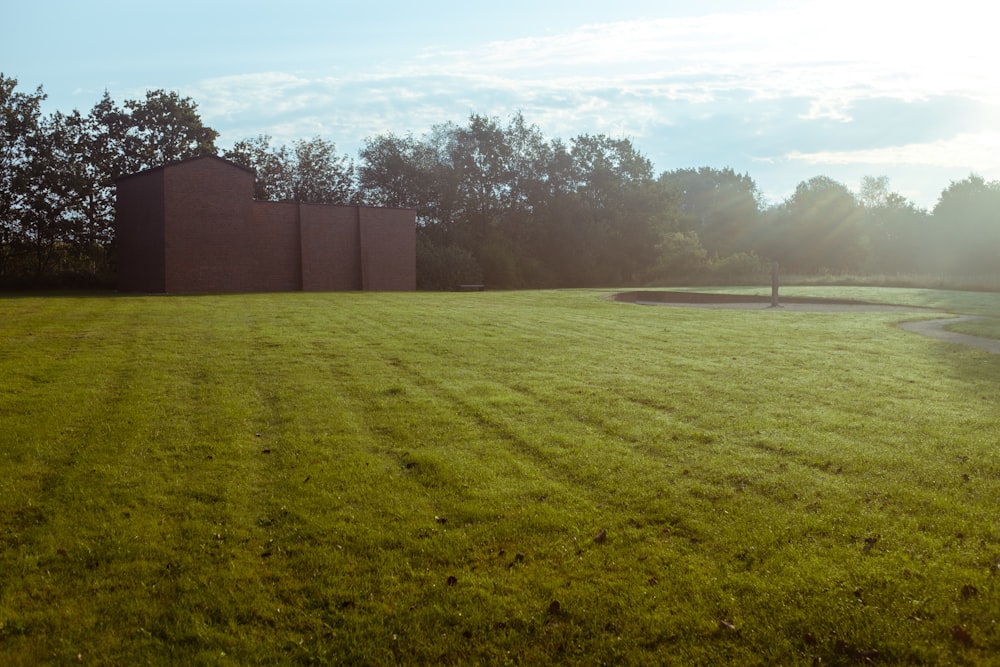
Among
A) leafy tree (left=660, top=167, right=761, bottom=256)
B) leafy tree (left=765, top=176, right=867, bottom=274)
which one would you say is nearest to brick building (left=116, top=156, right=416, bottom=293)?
leafy tree (left=660, top=167, right=761, bottom=256)

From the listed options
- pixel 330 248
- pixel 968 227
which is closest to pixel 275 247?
pixel 330 248

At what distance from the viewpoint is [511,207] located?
5922 centimetres

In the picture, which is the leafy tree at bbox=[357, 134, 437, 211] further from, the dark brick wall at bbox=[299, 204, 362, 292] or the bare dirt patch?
the bare dirt patch

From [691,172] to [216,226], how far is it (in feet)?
206

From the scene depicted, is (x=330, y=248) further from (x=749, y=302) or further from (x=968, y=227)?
(x=968, y=227)

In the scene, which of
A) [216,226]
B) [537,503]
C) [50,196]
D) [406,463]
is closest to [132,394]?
[406,463]

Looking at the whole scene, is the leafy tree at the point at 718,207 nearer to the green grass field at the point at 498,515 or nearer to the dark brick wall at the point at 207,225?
the dark brick wall at the point at 207,225

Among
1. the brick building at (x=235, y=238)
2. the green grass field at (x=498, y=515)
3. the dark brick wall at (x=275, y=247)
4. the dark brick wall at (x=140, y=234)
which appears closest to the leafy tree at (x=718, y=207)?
the brick building at (x=235, y=238)

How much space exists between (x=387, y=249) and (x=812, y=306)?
2083cm

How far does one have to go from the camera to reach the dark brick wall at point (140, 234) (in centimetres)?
3238

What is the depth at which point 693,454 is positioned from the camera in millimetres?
5832

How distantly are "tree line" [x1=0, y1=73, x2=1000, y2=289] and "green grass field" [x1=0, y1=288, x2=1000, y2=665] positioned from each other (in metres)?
33.9

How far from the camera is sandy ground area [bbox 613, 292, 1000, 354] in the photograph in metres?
13.6

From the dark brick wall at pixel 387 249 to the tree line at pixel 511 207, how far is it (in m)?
5.46
